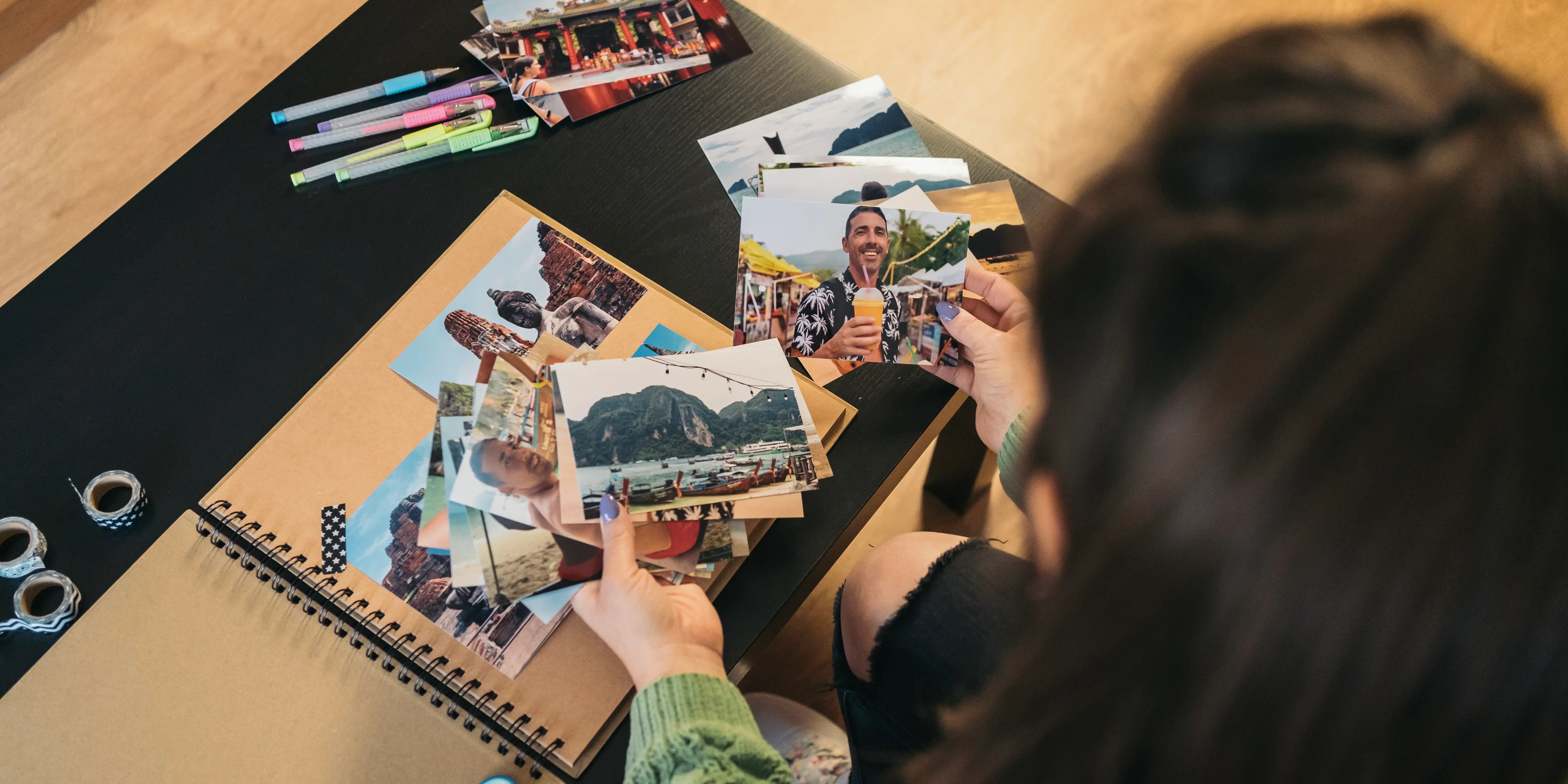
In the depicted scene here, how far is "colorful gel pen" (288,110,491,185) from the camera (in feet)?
3.41

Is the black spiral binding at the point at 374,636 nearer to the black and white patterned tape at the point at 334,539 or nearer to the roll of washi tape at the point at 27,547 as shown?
the black and white patterned tape at the point at 334,539

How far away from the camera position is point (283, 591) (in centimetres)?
85

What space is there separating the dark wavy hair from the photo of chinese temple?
31.4 inches

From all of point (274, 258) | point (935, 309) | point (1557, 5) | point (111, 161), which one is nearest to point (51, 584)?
point (274, 258)

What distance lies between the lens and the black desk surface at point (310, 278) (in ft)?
2.91

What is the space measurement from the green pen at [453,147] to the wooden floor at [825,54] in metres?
0.92

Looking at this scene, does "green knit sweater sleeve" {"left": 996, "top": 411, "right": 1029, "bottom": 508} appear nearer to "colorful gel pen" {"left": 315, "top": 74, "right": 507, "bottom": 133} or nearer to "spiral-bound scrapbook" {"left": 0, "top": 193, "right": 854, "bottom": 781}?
"spiral-bound scrapbook" {"left": 0, "top": 193, "right": 854, "bottom": 781}

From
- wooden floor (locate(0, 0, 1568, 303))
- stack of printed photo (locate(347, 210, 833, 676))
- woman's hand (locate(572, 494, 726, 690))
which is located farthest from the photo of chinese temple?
wooden floor (locate(0, 0, 1568, 303))

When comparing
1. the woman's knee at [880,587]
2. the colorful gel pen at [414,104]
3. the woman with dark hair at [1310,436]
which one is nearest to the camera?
the woman with dark hair at [1310,436]

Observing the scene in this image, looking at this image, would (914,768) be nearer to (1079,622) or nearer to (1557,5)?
(1079,622)

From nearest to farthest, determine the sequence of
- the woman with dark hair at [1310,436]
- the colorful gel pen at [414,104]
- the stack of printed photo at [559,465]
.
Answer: the woman with dark hair at [1310,436] < the stack of printed photo at [559,465] < the colorful gel pen at [414,104]

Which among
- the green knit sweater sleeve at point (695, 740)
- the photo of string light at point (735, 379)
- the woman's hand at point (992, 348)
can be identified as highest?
the woman's hand at point (992, 348)

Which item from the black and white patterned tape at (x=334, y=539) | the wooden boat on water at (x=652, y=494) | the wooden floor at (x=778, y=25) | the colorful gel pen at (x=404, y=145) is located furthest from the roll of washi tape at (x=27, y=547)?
the wooden floor at (x=778, y=25)

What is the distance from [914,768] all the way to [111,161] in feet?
6.97
